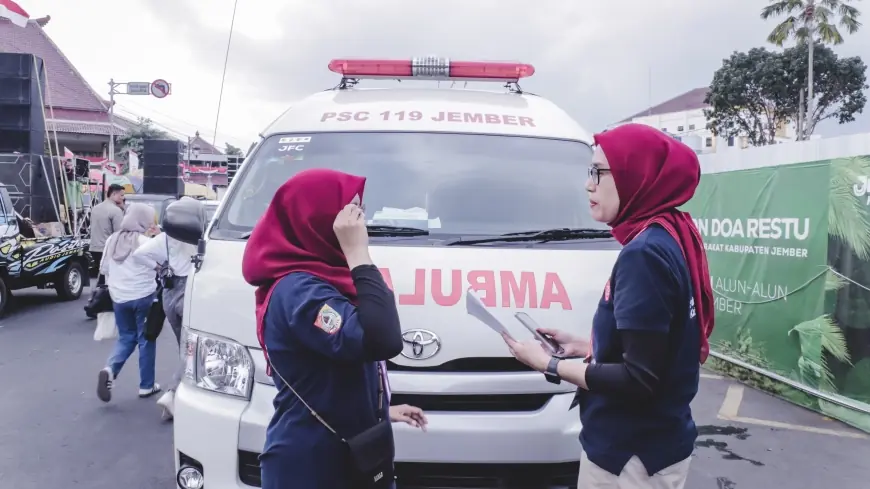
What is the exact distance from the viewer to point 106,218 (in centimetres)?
1180

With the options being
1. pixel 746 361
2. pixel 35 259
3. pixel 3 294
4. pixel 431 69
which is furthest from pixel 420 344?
pixel 35 259

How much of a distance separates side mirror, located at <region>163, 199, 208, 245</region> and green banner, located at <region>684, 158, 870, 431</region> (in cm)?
507

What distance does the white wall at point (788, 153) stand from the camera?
19.0ft

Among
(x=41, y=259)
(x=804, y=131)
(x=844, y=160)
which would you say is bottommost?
(x=41, y=259)

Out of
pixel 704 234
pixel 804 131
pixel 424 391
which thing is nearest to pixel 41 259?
pixel 704 234

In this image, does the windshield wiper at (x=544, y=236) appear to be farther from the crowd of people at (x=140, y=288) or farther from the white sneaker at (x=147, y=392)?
the white sneaker at (x=147, y=392)

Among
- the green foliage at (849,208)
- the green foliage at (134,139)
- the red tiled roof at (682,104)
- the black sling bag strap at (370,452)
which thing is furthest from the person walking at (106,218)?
the red tiled roof at (682,104)

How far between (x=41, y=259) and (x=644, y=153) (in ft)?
38.6

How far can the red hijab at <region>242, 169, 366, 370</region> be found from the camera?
1.92m

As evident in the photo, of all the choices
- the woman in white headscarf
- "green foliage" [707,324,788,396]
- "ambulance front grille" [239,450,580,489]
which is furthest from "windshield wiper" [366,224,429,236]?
"green foliage" [707,324,788,396]

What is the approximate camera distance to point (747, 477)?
4641 millimetres

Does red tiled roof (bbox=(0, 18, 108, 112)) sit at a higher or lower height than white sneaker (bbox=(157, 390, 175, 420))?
higher

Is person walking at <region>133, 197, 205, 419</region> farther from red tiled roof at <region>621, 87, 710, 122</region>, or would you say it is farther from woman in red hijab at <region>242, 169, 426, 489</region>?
red tiled roof at <region>621, 87, 710, 122</region>

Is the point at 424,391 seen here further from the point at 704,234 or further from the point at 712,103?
the point at 712,103
